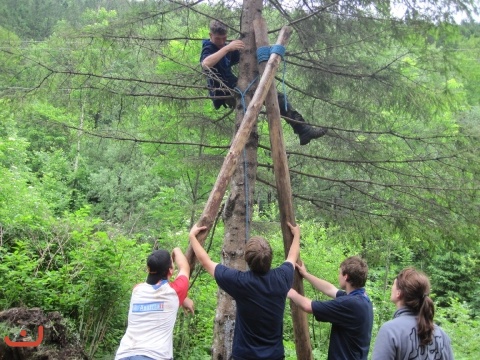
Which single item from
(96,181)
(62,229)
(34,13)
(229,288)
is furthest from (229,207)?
(34,13)

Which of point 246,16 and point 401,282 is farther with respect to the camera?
point 246,16

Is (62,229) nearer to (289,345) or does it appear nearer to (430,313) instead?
(289,345)

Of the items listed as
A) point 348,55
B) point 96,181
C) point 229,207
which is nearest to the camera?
point 229,207

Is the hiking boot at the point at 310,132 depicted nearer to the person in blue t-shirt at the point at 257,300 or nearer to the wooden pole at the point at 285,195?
the wooden pole at the point at 285,195

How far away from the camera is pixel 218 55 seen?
496 cm

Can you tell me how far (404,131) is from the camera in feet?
19.1

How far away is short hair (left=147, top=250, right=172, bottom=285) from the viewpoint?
323 cm

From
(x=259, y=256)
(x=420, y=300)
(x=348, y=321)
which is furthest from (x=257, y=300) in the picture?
(x=420, y=300)

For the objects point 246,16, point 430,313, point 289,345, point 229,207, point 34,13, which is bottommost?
point 289,345

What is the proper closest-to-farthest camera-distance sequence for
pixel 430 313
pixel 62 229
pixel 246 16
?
1. pixel 430 313
2. pixel 246 16
3. pixel 62 229

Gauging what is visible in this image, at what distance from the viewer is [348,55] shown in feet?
20.7

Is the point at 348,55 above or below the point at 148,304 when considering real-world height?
above

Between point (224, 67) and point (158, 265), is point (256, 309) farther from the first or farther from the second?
point (224, 67)

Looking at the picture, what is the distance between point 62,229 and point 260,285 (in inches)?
201
